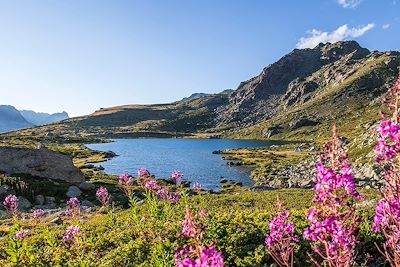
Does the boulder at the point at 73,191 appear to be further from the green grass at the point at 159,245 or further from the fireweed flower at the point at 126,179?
the fireweed flower at the point at 126,179

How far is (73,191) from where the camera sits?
43.5 meters

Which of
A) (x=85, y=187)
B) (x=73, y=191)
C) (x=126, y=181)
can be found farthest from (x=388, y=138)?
(x=85, y=187)

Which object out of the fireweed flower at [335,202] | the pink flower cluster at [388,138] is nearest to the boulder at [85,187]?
the fireweed flower at [335,202]

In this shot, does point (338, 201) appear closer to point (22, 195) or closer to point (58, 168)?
point (22, 195)

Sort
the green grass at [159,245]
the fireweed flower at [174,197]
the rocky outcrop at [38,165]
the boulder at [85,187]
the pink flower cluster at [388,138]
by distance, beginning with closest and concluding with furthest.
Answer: the pink flower cluster at [388,138] < the green grass at [159,245] < the fireweed flower at [174,197] < the boulder at [85,187] < the rocky outcrop at [38,165]

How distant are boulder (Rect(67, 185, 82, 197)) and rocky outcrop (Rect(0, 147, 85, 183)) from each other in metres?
4.62

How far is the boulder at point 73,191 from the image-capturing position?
42750 millimetres

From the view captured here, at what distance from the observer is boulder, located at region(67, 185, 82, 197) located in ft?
140

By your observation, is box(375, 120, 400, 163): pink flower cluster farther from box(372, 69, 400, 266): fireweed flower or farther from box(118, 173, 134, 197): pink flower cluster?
box(118, 173, 134, 197): pink flower cluster

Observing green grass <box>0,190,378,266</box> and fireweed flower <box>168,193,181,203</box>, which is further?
fireweed flower <box>168,193,181,203</box>

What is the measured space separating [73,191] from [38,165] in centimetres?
830

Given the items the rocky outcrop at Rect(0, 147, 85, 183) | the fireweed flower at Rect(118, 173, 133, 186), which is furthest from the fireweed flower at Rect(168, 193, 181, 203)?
the rocky outcrop at Rect(0, 147, 85, 183)

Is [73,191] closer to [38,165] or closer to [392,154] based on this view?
[38,165]

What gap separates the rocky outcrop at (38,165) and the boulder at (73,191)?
4618 millimetres
